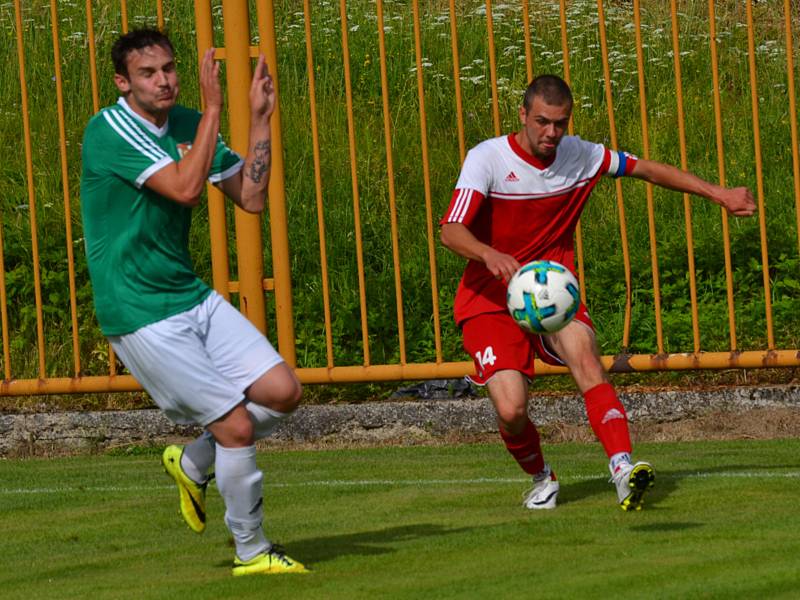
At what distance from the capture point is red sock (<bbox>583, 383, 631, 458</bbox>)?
6852 millimetres

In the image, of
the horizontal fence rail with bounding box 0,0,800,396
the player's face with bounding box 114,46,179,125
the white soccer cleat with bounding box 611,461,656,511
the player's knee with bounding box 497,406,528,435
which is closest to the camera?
the player's face with bounding box 114,46,179,125

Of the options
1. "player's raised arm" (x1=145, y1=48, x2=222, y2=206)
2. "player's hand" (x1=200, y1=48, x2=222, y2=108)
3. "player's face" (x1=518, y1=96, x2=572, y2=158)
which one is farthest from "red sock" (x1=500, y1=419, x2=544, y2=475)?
"player's hand" (x1=200, y1=48, x2=222, y2=108)

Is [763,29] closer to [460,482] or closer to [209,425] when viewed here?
[460,482]

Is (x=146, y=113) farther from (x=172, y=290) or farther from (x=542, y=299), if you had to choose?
(x=542, y=299)

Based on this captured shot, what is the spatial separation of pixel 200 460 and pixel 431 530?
94 centimetres

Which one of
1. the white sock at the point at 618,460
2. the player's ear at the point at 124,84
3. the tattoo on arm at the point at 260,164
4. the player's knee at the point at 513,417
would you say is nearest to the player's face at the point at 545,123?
the player's knee at the point at 513,417

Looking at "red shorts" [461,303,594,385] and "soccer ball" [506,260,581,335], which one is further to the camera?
"red shorts" [461,303,594,385]

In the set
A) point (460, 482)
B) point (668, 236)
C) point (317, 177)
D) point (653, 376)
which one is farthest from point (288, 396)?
point (668, 236)

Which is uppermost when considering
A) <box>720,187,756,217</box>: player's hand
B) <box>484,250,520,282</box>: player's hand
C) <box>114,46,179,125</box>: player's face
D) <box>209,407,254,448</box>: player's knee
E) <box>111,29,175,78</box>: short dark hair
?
<box>111,29,175,78</box>: short dark hair

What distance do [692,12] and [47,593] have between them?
953cm

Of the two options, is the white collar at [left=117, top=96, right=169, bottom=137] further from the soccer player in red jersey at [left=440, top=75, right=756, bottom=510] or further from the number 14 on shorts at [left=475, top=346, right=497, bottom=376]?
the number 14 on shorts at [left=475, top=346, right=497, bottom=376]

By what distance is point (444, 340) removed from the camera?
Result: 10.4 meters

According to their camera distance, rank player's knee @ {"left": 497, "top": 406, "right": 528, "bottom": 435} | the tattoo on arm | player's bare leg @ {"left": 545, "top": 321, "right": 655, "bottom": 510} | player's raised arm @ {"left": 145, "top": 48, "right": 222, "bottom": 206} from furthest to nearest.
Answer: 1. player's knee @ {"left": 497, "top": 406, "right": 528, "bottom": 435}
2. player's bare leg @ {"left": 545, "top": 321, "right": 655, "bottom": 510}
3. the tattoo on arm
4. player's raised arm @ {"left": 145, "top": 48, "right": 222, "bottom": 206}

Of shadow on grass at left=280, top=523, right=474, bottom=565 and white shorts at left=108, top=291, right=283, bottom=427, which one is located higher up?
white shorts at left=108, top=291, right=283, bottom=427
